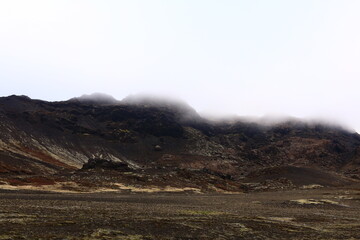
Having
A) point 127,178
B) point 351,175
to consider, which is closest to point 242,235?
point 127,178

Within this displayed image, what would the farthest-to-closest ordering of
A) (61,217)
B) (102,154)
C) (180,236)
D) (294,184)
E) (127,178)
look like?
(102,154) → (294,184) → (127,178) → (61,217) → (180,236)

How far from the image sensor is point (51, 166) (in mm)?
119562

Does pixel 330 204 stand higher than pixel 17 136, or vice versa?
pixel 17 136

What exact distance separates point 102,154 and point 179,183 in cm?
7874

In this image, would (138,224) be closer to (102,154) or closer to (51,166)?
(51,166)

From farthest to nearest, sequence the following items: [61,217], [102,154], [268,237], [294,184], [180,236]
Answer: [102,154] < [294,184] < [61,217] < [268,237] < [180,236]

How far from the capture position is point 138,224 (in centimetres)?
2850

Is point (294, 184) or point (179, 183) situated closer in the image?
point (179, 183)

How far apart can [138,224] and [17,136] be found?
5514 inches

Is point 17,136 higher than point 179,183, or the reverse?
point 17,136

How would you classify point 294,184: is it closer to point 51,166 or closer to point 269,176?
point 269,176

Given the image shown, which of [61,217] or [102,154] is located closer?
[61,217]

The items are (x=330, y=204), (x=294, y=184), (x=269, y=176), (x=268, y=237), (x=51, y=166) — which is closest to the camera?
(x=268, y=237)

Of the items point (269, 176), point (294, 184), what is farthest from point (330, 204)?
point (269, 176)
